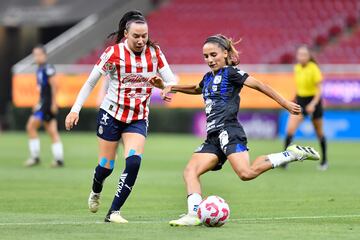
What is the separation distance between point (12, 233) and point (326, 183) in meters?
7.60

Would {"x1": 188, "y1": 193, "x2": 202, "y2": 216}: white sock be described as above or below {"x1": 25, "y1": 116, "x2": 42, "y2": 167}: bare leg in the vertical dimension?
below

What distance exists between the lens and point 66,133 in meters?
33.0

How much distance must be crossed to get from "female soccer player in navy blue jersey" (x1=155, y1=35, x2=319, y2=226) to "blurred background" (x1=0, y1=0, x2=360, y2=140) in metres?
18.9

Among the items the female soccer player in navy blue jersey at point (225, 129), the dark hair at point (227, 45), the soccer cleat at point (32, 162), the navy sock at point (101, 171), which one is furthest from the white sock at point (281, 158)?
the soccer cleat at point (32, 162)

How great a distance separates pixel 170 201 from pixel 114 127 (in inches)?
105

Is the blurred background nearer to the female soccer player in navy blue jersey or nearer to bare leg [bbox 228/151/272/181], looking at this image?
the female soccer player in navy blue jersey

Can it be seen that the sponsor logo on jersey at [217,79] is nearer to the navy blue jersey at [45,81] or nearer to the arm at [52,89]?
the arm at [52,89]

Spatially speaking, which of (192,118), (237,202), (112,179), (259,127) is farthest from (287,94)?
(237,202)

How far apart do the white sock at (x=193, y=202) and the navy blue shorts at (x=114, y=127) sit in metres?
0.99

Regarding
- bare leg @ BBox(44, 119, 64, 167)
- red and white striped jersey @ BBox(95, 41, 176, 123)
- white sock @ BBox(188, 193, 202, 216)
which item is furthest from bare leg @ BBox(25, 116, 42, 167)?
white sock @ BBox(188, 193, 202, 216)

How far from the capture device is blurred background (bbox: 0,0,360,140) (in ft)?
98.5

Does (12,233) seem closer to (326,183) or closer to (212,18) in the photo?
(326,183)

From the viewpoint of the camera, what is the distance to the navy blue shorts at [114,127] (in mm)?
10953

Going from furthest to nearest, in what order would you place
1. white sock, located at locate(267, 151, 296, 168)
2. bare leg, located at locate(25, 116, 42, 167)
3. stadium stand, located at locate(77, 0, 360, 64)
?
stadium stand, located at locate(77, 0, 360, 64) → bare leg, located at locate(25, 116, 42, 167) → white sock, located at locate(267, 151, 296, 168)
